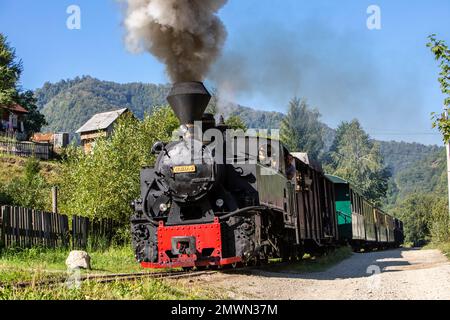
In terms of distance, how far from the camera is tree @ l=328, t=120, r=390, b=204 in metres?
84.6

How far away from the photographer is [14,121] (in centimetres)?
6381

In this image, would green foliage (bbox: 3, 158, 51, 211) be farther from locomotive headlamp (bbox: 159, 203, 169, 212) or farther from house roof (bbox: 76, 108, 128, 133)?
house roof (bbox: 76, 108, 128, 133)

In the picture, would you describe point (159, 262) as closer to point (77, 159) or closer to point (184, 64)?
point (184, 64)

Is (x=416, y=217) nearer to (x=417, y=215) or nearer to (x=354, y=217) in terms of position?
(x=417, y=215)

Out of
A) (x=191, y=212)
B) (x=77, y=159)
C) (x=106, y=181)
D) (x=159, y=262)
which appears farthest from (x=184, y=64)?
(x=77, y=159)

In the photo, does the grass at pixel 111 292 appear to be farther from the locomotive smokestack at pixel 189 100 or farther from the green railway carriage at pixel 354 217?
the green railway carriage at pixel 354 217

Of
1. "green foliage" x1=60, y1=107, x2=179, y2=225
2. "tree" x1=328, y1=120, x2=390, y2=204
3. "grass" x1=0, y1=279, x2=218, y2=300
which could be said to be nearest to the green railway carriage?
"green foliage" x1=60, y1=107, x2=179, y2=225

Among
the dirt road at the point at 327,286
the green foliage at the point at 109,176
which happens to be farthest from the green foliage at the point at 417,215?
the dirt road at the point at 327,286

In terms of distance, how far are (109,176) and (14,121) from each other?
43038 mm

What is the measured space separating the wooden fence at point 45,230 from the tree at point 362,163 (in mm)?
61985

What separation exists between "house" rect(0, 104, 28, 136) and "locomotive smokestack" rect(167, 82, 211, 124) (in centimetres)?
5089

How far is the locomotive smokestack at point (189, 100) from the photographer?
1295 centimetres

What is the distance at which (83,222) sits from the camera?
21.5 m
